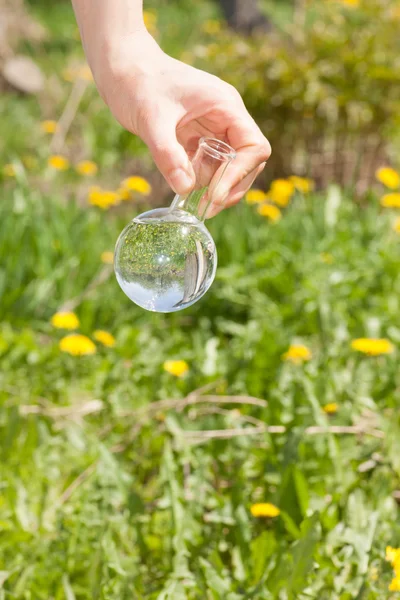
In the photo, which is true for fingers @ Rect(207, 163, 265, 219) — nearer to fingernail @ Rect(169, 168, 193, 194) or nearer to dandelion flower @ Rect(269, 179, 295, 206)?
fingernail @ Rect(169, 168, 193, 194)

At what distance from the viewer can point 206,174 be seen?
1201mm

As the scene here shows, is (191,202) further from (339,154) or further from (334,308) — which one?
(339,154)

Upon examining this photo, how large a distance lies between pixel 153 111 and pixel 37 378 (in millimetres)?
1492

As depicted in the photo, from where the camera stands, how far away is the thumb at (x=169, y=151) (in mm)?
1119

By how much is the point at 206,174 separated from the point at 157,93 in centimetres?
15

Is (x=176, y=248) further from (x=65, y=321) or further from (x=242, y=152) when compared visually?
(x=65, y=321)

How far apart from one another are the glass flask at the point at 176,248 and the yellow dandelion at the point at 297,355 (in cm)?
115

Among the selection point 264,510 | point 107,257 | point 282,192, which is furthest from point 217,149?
point 282,192

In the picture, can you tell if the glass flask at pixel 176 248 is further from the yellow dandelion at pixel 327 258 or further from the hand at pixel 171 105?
the yellow dandelion at pixel 327 258

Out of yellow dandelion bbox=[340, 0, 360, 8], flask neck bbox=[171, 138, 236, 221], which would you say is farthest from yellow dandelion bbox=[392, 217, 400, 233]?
flask neck bbox=[171, 138, 236, 221]

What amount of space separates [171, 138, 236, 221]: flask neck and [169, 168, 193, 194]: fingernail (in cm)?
6

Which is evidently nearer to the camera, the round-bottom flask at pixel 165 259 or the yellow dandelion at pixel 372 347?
the round-bottom flask at pixel 165 259

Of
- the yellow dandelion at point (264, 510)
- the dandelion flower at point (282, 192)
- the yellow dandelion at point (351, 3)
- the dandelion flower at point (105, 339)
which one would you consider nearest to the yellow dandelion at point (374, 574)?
the yellow dandelion at point (264, 510)

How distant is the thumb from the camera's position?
112cm
